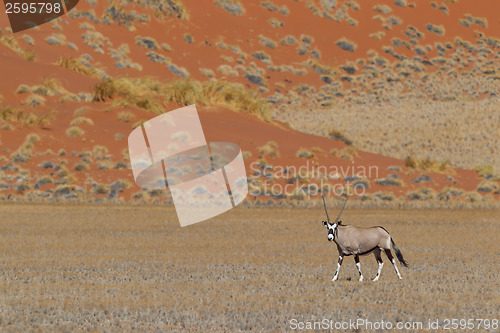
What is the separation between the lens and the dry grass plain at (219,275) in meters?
10.2

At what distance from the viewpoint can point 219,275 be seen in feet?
44.5

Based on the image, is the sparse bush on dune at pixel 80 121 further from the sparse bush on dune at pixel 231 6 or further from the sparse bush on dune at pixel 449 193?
the sparse bush on dune at pixel 231 6

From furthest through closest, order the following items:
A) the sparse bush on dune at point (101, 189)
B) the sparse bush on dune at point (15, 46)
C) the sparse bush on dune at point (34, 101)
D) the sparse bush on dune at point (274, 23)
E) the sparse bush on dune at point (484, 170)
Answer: the sparse bush on dune at point (274, 23) → the sparse bush on dune at point (15, 46) → the sparse bush on dune at point (34, 101) → the sparse bush on dune at point (484, 170) → the sparse bush on dune at point (101, 189)

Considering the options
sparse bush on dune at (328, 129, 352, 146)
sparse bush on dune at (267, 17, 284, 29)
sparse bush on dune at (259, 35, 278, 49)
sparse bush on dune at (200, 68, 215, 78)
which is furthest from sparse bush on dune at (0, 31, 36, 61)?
sparse bush on dune at (267, 17, 284, 29)

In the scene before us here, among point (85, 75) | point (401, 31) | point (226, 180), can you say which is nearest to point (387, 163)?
point (226, 180)

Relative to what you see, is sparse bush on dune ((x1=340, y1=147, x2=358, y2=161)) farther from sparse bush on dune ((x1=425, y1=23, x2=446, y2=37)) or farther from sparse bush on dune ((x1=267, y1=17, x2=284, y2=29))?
sparse bush on dune ((x1=425, y1=23, x2=446, y2=37))

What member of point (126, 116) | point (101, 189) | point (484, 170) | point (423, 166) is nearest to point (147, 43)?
point (126, 116)

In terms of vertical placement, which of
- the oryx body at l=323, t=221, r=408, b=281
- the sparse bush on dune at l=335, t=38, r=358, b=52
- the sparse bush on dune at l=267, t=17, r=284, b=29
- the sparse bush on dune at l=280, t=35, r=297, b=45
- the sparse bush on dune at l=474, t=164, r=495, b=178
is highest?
the oryx body at l=323, t=221, r=408, b=281

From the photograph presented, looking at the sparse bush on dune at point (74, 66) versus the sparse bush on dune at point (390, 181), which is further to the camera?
the sparse bush on dune at point (74, 66)

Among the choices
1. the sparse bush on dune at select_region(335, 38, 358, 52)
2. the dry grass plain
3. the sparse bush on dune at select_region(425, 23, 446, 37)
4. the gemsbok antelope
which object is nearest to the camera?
the dry grass plain

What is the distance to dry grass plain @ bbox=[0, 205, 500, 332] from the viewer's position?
10.2 meters

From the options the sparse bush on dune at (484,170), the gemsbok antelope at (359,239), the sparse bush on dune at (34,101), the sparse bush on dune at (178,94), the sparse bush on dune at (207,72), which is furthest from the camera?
the sparse bush on dune at (207,72)

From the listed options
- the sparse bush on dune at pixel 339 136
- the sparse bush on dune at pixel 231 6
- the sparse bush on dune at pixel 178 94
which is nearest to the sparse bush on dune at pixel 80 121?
the sparse bush on dune at pixel 178 94

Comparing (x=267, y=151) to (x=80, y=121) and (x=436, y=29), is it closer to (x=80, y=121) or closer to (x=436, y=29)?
(x=80, y=121)
